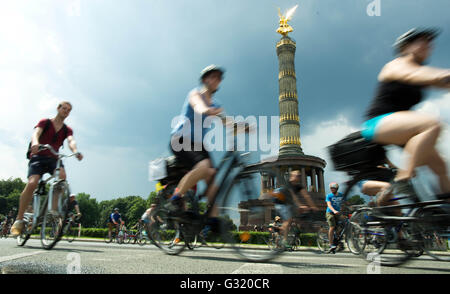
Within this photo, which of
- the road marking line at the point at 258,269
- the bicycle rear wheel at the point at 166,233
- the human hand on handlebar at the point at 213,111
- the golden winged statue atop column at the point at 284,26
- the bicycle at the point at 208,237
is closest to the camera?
the road marking line at the point at 258,269

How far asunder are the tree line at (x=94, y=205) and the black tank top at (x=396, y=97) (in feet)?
240

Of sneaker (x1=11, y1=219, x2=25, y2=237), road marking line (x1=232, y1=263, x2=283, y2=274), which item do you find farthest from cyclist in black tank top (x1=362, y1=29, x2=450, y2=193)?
sneaker (x1=11, y1=219, x2=25, y2=237)

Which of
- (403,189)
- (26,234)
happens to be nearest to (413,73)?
(403,189)

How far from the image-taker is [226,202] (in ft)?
9.30

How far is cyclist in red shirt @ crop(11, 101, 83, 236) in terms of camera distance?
13.3 feet

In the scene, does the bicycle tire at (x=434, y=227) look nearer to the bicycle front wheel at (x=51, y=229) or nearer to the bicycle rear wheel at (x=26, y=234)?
the bicycle front wheel at (x=51, y=229)

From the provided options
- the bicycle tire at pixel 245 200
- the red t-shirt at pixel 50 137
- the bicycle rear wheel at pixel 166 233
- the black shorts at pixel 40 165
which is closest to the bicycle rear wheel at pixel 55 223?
the black shorts at pixel 40 165

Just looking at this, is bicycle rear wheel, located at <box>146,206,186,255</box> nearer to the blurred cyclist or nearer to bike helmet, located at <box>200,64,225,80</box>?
bike helmet, located at <box>200,64,225,80</box>

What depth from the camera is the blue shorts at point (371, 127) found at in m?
2.26

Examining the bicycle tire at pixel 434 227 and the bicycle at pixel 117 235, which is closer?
the bicycle tire at pixel 434 227

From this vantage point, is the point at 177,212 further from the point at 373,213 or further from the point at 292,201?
the point at 373,213

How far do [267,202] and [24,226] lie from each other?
149 inches
